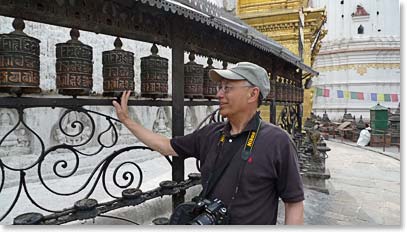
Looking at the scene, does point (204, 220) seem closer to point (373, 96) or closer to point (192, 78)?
point (192, 78)

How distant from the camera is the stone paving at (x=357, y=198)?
2932mm

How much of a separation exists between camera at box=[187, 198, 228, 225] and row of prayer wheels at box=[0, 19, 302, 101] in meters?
0.73

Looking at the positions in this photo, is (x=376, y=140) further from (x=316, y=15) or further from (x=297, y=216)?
(x=297, y=216)

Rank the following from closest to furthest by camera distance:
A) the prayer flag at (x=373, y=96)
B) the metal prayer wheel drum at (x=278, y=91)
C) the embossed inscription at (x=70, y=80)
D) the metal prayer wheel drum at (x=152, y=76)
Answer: the embossed inscription at (x=70, y=80), the metal prayer wheel drum at (x=152, y=76), the metal prayer wheel drum at (x=278, y=91), the prayer flag at (x=373, y=96)

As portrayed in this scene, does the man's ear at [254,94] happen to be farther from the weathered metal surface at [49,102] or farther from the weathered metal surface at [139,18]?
the weathered metal surface at [49,102]

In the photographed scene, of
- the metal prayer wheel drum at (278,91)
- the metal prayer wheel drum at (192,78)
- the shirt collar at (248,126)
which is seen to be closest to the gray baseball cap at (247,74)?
the shirt collar at (248,126)

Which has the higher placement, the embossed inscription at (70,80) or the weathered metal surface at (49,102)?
the embossed inscription at (70,80)

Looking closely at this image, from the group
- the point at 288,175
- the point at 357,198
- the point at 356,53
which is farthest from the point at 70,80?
the point at 356,53

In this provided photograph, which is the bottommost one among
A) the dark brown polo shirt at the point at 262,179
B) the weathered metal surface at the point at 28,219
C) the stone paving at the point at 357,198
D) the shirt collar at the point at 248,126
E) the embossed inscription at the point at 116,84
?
the stone paving at the point at 357,198

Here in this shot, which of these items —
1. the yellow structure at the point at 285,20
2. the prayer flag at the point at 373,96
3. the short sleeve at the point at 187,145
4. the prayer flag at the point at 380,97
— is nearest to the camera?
the short sleeve at the point at 187,145

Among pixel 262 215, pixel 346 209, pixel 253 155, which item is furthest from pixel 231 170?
pixel 346 209

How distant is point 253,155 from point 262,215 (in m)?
0.24

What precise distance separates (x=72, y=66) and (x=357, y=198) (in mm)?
3600

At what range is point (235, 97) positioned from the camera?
1271 mm
